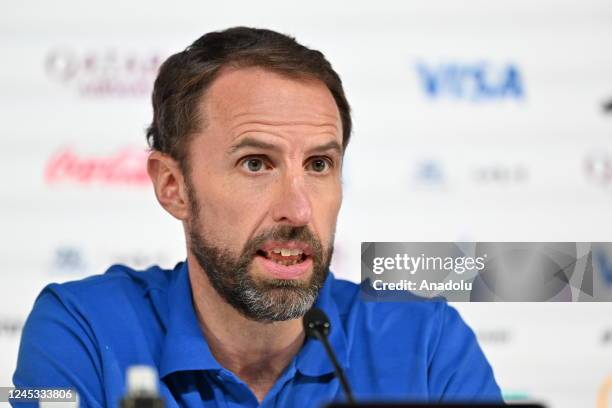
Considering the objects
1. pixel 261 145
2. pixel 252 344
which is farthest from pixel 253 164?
pixel 252 344

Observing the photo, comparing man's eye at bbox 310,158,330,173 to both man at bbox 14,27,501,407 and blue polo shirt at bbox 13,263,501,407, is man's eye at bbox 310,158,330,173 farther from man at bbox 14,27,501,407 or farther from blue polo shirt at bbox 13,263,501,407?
blue polo shirt at bbox 13,263,501,407

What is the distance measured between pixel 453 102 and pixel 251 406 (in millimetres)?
1497

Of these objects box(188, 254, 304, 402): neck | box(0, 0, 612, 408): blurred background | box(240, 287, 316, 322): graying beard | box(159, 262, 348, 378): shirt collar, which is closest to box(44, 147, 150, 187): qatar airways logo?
box(0, 0, 612, 408): blurred background

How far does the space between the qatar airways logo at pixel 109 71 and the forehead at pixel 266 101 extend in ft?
3.69

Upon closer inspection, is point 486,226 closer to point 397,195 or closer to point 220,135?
point 397,195

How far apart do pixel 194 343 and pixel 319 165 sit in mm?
417

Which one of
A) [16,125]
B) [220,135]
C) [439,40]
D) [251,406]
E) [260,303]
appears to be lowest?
[251,406]

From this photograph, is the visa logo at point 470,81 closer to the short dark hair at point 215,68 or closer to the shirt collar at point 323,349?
the short dark hair at point 215,68

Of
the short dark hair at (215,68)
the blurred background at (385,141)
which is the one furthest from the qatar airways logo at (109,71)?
the short dark hair at (215,68)

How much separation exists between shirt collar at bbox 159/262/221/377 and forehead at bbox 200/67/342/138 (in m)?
0.36

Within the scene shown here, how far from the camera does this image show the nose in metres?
1.79

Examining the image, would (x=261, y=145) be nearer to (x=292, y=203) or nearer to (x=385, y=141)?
(x=292, y=203)

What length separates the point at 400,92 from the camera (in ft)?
10.1

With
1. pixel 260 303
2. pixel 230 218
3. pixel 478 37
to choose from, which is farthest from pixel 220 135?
pixel 478 37
